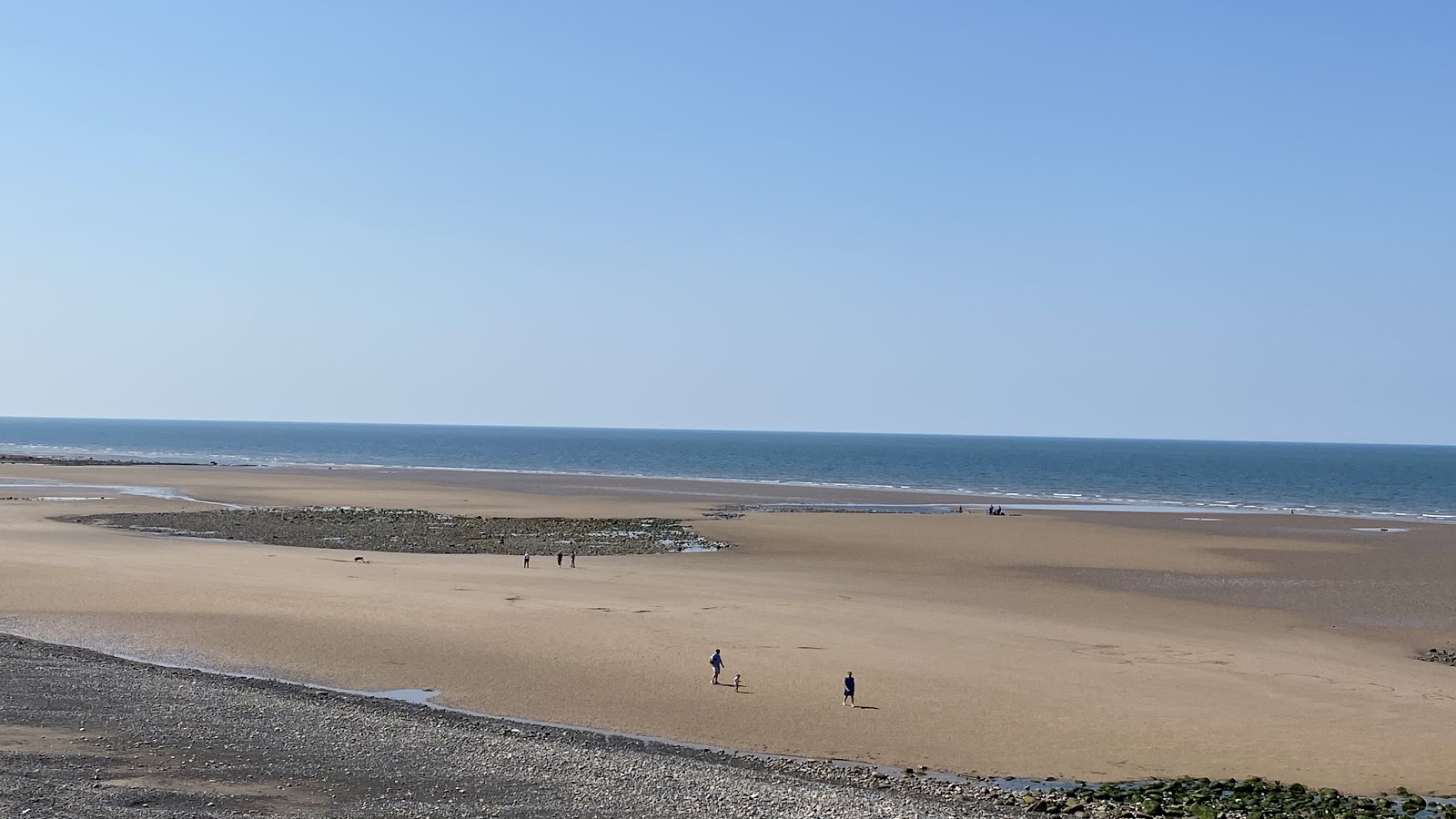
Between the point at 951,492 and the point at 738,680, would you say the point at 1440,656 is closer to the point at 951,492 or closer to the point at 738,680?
the point at 738,680

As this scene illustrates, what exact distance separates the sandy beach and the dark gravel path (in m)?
2.00

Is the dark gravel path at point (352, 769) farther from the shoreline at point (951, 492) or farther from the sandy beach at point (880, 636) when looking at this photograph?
the shoreline at point (951, 492)

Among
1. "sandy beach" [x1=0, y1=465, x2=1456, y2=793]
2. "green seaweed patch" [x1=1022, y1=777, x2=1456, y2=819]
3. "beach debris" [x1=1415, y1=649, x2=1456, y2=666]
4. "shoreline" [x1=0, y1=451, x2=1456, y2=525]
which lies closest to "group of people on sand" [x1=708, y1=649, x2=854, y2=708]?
"sandy beach" [x1=0, y1=465, x2=1456, y2=793]

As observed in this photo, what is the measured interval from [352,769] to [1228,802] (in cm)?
1319

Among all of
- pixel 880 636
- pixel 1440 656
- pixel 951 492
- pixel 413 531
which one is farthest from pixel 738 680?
pixel 951 492

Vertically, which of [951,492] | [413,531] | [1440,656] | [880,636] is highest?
[951,492]

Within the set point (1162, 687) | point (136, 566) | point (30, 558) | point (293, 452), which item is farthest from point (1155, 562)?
point (293, 452)

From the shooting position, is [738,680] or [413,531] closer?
[738,680]

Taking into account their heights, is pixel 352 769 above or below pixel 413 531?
below

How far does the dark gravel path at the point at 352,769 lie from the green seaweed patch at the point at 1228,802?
1.36 m

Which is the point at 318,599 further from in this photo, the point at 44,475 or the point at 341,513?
the point at 44,475

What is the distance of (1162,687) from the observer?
2420 cm

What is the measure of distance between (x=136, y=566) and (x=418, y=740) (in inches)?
1019

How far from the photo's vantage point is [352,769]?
16484mm
